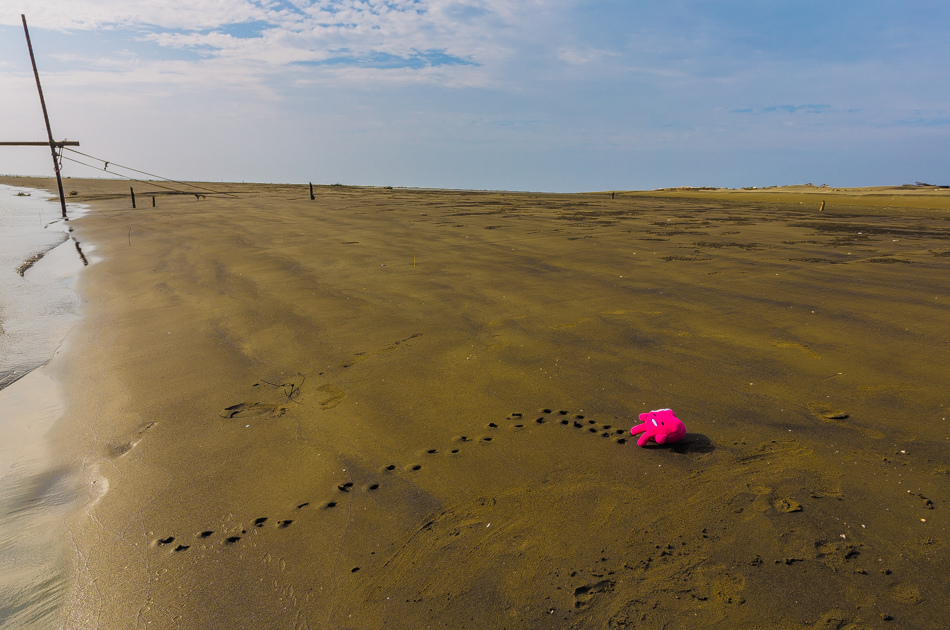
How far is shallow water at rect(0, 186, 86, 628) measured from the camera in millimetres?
2373

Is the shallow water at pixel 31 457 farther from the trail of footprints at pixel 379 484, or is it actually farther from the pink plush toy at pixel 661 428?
the pink plush toy at pixel 661 428

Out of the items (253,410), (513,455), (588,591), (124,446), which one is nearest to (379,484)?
(513,455)

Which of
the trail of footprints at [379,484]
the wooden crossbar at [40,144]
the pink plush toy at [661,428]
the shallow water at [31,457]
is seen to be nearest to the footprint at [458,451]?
the trail of footprints at [379,484]

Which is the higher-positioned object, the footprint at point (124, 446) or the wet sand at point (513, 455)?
the wet sand at point (513, 455)

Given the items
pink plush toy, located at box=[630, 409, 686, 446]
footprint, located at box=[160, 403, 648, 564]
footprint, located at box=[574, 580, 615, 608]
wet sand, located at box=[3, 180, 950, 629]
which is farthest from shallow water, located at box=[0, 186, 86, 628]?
pink plush toy, located at box=[630, 409, 686, 446]

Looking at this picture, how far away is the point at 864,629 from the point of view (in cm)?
194

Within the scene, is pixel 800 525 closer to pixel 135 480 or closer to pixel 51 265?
pixel 135 480

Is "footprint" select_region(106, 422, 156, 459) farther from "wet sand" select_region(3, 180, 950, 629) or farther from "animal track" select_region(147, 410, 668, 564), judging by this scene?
"animal track" select_region(147, 410, 668, 564)

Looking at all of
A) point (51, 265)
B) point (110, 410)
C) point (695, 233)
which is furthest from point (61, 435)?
point (695, 233)

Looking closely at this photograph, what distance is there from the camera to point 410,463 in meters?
3.17

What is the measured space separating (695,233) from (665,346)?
8.99 meters

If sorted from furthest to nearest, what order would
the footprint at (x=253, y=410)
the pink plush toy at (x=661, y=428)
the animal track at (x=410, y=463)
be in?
1. the footprint at (x=253, y=410)
2. the pink plush toy at (x=661, y=428)
3. the animal track at (x=410, y=463)

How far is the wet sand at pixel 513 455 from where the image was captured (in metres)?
2.20

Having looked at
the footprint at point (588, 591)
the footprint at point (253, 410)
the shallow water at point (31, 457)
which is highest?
the footprint at point (588, 591)
